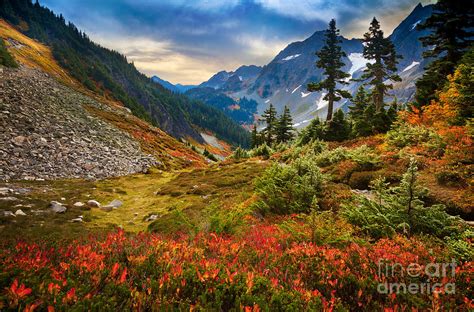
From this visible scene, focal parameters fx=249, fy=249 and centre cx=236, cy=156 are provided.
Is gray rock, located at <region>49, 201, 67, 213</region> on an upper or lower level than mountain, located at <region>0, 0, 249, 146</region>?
lower

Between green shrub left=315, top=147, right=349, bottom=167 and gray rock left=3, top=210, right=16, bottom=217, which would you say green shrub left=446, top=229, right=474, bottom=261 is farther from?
gray rock left=3, top=210, right=16, bottom=217

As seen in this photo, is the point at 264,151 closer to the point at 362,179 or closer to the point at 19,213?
the point at 362,179

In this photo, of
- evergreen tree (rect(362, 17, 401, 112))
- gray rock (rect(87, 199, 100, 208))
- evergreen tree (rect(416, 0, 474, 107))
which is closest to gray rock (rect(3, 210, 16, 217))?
gray rock (rect(87, 199, 100, 208))

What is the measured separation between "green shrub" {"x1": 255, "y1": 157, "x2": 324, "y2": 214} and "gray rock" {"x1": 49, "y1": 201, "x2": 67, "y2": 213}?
10.6 meters

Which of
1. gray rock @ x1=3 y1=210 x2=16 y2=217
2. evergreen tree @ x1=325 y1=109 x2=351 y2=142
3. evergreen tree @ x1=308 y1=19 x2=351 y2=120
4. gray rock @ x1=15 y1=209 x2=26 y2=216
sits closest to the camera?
gray rock @ x1=3 y1=210 x2=16 y2=217

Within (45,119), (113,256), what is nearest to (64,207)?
(113,256)

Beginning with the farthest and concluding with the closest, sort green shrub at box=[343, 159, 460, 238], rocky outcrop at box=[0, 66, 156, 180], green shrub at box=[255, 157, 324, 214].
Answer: rocky outcrop at box=[0, 66, 156, 180], green shrub at box=[255, 157, 324, 214], green shrub at box=[343, 159, 460, 238]

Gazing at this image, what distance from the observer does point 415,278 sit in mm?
4539

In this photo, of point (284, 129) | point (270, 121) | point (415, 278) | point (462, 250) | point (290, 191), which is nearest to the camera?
point (415, 278)

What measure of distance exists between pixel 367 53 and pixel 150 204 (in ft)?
118

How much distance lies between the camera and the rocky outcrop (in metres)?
20.6

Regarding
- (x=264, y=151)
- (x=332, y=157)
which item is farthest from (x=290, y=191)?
(x=264, y=151)

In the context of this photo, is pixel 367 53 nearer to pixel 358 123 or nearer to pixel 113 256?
pixel 358 123

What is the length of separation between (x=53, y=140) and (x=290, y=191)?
26.2 m
